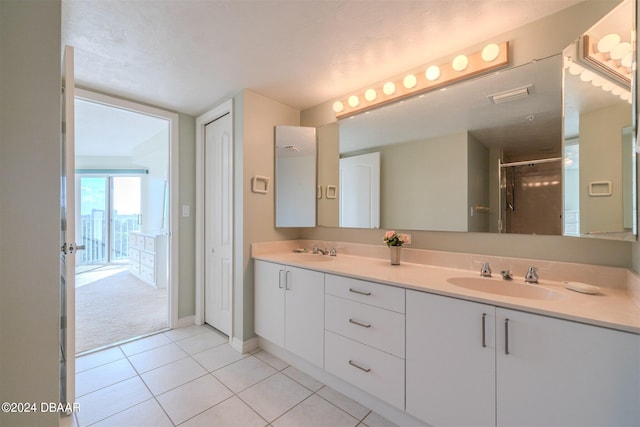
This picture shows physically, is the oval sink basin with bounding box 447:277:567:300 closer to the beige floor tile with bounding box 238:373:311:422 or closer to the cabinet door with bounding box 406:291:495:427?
the cabinet door with bounding box 406:291:495:427

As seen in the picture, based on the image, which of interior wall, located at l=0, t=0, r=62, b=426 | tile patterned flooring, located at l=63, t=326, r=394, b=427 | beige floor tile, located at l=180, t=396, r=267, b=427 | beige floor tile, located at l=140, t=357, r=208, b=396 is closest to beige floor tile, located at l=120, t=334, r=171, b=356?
tile patterned flooring, located at l=63, t=326, r=394, b=427

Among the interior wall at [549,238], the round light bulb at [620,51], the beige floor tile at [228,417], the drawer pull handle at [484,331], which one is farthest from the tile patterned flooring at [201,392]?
the round light bulb at [620,51]

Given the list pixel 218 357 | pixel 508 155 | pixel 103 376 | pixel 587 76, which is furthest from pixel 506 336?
pixel 103 376

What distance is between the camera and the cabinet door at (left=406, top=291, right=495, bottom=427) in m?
1.15

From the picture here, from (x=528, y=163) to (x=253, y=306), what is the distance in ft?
7.58

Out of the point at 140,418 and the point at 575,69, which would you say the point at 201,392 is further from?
the point at 575,69

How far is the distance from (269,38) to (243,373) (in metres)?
2.36

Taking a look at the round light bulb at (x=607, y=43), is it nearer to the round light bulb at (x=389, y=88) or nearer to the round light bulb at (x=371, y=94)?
the round light bulb at (x=389, y=88)

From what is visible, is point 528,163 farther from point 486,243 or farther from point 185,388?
point 185,388

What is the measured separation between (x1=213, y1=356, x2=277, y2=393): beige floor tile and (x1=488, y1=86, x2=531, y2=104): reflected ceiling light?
Answer: 245cm

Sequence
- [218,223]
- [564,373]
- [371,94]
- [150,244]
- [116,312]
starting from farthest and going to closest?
[150,244]
[116,312]
[218,223]
[371,94]
[564,373]

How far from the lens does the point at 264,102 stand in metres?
2.45

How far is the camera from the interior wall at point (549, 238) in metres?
1.30

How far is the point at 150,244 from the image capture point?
449cm
